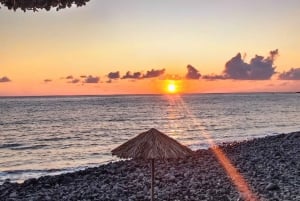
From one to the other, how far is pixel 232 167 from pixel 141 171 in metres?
3.86

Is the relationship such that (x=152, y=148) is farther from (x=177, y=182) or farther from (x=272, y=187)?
(x=177, y=182)

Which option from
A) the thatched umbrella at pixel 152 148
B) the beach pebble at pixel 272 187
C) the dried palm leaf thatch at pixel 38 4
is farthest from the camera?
the beach pebble at pixel 272 187

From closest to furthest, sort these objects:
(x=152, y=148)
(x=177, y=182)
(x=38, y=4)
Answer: (x=38, y=4)
(x=152, y=148)
(x=177, y=182)

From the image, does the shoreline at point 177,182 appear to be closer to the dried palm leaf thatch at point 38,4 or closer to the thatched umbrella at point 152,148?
the thatched umbrella at point 152,148

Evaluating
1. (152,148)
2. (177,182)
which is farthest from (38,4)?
(177,182)

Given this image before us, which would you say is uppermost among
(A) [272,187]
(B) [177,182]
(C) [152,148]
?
Result: (C) [152,148]

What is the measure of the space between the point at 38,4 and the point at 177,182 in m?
9.71

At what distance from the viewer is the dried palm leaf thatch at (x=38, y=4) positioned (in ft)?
29.3

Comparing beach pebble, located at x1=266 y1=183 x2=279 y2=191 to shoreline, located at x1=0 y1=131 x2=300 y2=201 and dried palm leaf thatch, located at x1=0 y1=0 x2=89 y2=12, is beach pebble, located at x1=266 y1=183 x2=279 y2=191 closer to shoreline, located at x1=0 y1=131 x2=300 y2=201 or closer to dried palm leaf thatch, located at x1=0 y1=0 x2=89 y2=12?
shoreline, located at x1=0 y1=131 x2=300 y2=201

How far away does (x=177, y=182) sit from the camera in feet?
55.0

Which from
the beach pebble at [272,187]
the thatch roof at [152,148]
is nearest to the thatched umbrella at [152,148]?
the thatch roof at [152,148]

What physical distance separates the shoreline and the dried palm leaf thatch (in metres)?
7.64

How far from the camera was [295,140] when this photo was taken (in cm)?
2786

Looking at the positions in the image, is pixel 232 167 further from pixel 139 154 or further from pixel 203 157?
pixel 139 154
